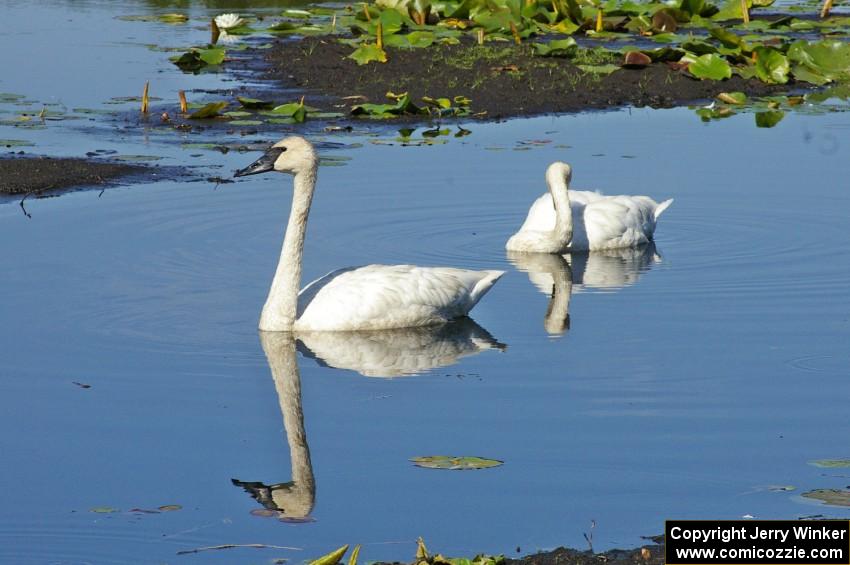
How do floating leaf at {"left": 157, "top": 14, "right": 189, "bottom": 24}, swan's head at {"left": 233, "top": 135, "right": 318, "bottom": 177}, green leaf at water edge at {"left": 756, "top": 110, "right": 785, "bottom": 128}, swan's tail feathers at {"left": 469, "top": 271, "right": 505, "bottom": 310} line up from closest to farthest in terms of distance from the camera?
1. swan's head at {"left": 233, "top": 135, "right": 318, "bottom": 177}
2. swan's tail feathers at {"left": 469, "top": 271, "right": 505, "bottom": 310}
3. green leaf at water edge at {"left": 756, "top": 110, "right": 785, "bottom": 128}
4. floating leaf at {"left": 157, "top": 14, "right": 189, "bottom": 24}

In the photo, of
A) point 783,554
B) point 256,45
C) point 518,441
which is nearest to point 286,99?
point 256,45

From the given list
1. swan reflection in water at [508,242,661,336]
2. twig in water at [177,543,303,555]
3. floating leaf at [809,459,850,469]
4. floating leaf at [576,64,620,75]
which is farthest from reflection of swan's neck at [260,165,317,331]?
floating leaf at [576,64,620,75]

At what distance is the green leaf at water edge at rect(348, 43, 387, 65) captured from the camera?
936 inches

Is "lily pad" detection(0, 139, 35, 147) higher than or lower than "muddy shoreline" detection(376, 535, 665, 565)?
lower

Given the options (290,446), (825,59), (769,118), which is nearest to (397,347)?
(290,446)

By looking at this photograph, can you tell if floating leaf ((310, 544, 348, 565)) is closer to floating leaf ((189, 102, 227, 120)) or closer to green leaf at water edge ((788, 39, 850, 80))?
floating leaf ((189, 102, 227, 120))

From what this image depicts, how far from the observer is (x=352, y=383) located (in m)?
9.35

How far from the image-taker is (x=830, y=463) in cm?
762

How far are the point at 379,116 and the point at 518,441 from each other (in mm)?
12259

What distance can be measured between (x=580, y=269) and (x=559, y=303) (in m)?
1.63

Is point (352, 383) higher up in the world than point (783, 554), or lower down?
lower down

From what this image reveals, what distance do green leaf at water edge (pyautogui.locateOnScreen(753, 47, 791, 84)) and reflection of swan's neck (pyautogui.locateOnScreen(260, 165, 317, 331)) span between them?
1330 centimetres

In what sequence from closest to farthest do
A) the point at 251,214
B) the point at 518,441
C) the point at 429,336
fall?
the point at 518,441, the point at 429,336, the point at 251,214

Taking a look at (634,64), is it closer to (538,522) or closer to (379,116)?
(379,116)
